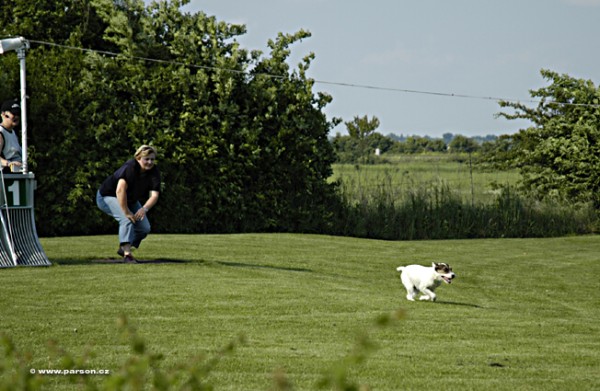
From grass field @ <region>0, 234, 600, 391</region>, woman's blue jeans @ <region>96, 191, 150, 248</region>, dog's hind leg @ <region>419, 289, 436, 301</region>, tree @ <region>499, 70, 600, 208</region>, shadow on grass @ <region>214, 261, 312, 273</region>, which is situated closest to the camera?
grass field @ <region>0, 234, 600, 391</region>

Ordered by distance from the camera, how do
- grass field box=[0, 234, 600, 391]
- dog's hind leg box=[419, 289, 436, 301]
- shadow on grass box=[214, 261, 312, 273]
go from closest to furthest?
grass field box=[0, 234, 600, 391]
dog's hind leg box=[419, 289, 436, 301]
shadow on grass box=[214, 261, 312, 273]

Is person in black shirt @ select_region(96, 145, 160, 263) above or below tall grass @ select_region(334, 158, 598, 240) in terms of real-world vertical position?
above

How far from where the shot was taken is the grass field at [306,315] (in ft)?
24.0

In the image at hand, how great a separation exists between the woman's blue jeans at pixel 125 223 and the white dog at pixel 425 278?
13.6 feet

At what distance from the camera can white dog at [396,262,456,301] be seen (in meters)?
11.6

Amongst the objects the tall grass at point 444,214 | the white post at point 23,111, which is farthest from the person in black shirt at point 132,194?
the tall grass at point 444,214

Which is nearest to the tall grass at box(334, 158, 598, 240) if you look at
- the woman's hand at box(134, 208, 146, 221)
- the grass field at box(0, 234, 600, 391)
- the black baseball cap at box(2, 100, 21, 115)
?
the grass field at box(0, 234, 600, 391)

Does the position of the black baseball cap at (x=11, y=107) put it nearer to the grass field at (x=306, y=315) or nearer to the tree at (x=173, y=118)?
the grass field at (x=306, y=315)

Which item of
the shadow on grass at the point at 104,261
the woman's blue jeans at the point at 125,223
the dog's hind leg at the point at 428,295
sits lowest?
the dog's hind leg at the point at 428,295

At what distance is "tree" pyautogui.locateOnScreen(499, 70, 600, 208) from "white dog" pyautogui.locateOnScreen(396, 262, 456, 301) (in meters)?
15.0

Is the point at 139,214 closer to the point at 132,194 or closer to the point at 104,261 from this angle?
the point at 132,194

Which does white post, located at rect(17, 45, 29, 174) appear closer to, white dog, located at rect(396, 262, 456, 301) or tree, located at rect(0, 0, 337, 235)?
white dog, located at rect(396, 262, 456, 301)

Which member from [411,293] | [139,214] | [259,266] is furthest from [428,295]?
[139,214]

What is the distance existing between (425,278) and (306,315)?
2174 mm
